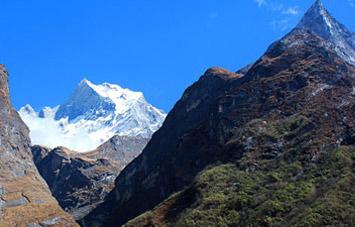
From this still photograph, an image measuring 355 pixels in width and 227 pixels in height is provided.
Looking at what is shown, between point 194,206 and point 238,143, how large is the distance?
34457 millimetres

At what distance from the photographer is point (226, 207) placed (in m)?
161

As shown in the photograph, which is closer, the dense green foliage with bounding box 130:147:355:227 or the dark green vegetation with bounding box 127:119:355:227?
the dense green foliage with bounding box 130:147:355:227

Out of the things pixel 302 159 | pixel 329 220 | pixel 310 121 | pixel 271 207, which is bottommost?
pixel 329 220

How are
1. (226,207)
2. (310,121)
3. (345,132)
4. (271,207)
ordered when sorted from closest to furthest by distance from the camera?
(271,207) < (226,207) < (345,132) < (310,121)

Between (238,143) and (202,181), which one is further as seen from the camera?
(238,143)

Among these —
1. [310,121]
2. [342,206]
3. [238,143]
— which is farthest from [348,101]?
[342,206]

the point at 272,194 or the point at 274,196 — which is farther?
the point at 272,194

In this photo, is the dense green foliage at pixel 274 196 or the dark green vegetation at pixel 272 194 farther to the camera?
the dark green vegetation at pixel 272 194

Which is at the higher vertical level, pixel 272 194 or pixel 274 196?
pixel 272 194

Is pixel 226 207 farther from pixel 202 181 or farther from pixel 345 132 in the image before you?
pixel 345 132

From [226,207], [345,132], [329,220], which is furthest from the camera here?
[345,132]

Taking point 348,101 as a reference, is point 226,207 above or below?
below

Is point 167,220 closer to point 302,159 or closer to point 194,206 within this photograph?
point 194,206

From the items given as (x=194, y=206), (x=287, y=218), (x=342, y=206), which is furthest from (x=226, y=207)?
(x=342, y=206)
